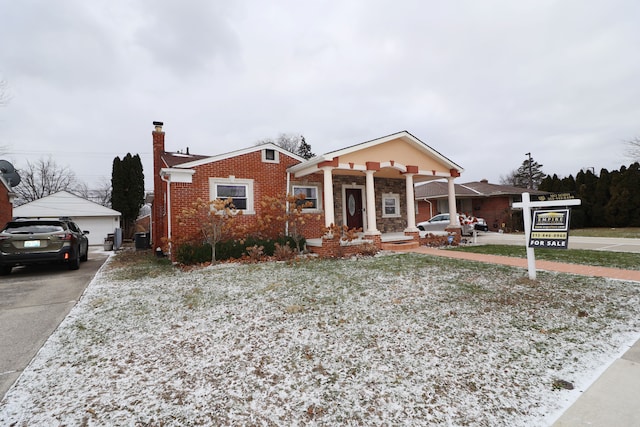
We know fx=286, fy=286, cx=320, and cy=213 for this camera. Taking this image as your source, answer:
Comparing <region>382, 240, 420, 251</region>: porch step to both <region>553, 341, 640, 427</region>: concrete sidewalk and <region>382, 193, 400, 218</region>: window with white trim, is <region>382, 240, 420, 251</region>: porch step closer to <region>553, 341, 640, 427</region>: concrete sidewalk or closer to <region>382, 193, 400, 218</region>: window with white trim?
<region>382, 193, 400, 218</region>: window with white trim

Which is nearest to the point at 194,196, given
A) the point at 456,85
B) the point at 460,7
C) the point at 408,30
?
the point at 408,30

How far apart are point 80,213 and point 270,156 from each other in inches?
709

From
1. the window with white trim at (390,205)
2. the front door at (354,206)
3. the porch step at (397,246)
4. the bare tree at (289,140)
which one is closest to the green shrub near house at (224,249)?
the porch step at (397,246)

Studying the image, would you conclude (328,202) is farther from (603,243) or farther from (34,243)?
(603,243)

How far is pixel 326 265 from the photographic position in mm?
7664

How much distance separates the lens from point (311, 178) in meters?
11.8

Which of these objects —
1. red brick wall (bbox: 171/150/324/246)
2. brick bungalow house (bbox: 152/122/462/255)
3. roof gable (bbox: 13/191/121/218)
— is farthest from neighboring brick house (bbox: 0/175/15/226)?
red brick wall (bbox: 171/150/324/246)

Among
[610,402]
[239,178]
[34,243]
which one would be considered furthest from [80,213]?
[610,402]

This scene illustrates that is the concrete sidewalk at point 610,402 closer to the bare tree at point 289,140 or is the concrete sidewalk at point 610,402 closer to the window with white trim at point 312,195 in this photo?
the window with white trim at point 312,195

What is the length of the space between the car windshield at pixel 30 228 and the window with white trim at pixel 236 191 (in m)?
4.27

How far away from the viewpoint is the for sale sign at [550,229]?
4977 mm

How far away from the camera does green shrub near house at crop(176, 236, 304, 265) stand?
27.3 ft

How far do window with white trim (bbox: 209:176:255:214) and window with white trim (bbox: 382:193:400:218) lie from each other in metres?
6.57

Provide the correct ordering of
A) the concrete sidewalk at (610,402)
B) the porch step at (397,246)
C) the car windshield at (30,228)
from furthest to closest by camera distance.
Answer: the porch step at (397,246)
the car windshield at (30,228)
the concrete sidewalk at (610,402)
